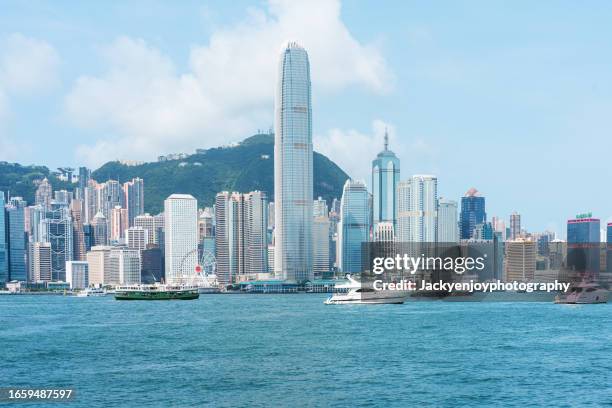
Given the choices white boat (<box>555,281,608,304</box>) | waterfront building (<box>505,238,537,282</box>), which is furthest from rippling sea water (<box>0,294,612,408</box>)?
waterfront building (<box>505,238,537,282</box>)

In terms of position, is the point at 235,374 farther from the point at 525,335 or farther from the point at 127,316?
the point at 127,316

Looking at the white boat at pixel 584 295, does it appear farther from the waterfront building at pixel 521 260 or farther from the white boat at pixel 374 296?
the waterfront building at pixel 521 260

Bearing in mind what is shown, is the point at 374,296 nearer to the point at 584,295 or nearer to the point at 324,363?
the point at 584,295

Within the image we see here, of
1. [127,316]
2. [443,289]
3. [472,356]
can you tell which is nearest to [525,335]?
[472,356]

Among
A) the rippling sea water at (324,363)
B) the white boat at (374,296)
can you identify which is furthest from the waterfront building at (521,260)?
the rippling sea water at (324,363)

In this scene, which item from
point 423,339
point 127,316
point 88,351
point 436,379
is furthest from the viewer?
point 127,316

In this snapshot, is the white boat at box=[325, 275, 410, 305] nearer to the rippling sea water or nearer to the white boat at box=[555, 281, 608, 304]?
the white boat at box=[555, 281, 608, 304]
